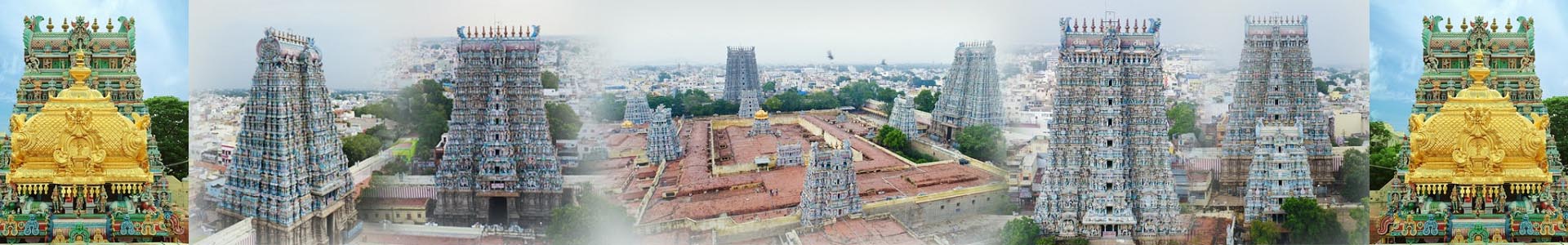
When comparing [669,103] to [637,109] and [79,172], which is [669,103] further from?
[79,172]

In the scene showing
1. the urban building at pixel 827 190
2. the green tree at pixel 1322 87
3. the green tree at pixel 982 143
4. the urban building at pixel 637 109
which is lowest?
the urban building at pixel 827 190

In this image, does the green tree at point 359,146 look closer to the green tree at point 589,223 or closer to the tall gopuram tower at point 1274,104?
the green tree at point 589,223

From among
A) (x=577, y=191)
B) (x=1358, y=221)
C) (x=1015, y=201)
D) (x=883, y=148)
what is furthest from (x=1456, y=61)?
(x=577, y=191)

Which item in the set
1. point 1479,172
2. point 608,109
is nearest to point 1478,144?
point 1479,172

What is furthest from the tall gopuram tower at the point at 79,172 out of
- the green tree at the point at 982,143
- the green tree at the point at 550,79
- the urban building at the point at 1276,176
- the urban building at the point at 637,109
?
the urban building at the point at 1276,176

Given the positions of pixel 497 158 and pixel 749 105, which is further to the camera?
pixel 749 105

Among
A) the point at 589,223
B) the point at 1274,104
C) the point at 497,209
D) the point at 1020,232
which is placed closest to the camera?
the point at 589,223
